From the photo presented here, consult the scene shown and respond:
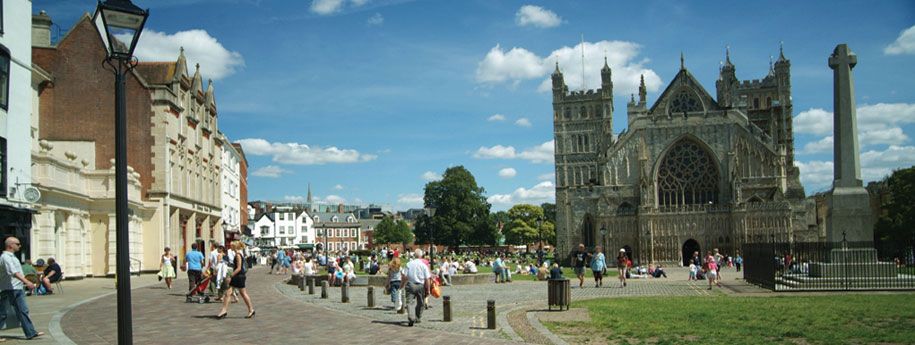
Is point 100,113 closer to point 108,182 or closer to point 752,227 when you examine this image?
point 108,182

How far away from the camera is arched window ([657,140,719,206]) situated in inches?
2872

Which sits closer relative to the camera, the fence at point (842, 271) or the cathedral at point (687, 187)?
the fence at point (842, 271)

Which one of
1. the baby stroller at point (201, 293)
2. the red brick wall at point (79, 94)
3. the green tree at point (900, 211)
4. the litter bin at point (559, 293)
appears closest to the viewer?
the litter bin at point (559, 293)

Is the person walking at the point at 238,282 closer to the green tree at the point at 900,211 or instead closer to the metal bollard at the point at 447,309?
the metal bollard at the point at 447,309

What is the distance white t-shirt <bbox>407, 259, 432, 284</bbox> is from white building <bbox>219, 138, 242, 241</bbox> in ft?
136

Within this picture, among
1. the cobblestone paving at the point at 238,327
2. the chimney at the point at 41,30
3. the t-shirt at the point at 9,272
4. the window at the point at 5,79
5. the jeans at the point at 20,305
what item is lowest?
the cobblestone paving at the point at 238,327

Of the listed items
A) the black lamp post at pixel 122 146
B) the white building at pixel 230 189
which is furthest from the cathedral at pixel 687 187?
the black lamp post at pixel 122 146

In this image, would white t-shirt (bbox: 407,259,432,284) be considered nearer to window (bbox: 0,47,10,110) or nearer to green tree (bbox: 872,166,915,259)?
window (bbox: 0,47,10,110)

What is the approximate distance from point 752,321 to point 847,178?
10.9 metres

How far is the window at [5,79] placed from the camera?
1798 cm

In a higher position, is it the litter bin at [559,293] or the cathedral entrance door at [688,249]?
the litter bin at [559,293]

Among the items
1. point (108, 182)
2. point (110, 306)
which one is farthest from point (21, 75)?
point (108, 182)

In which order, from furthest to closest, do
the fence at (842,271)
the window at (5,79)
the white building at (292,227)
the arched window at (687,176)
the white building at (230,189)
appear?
A: the white building at (292,227) < the arched window at (687,176) < the white building at (230,189) < the fence at (842,271) < the window at (5,79)

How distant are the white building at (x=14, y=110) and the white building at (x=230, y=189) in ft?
116
